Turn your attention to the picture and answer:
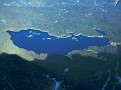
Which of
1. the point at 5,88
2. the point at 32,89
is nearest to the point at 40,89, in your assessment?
the point at 32,89

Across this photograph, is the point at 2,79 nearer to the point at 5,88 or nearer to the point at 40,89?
the point at 5,88

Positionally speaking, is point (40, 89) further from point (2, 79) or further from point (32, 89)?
point (2, 79)

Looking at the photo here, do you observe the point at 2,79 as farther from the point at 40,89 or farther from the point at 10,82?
the point at 40,89

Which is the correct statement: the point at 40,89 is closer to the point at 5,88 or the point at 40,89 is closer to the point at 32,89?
the point at 32,89

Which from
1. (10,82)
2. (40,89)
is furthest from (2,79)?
(40,89)
